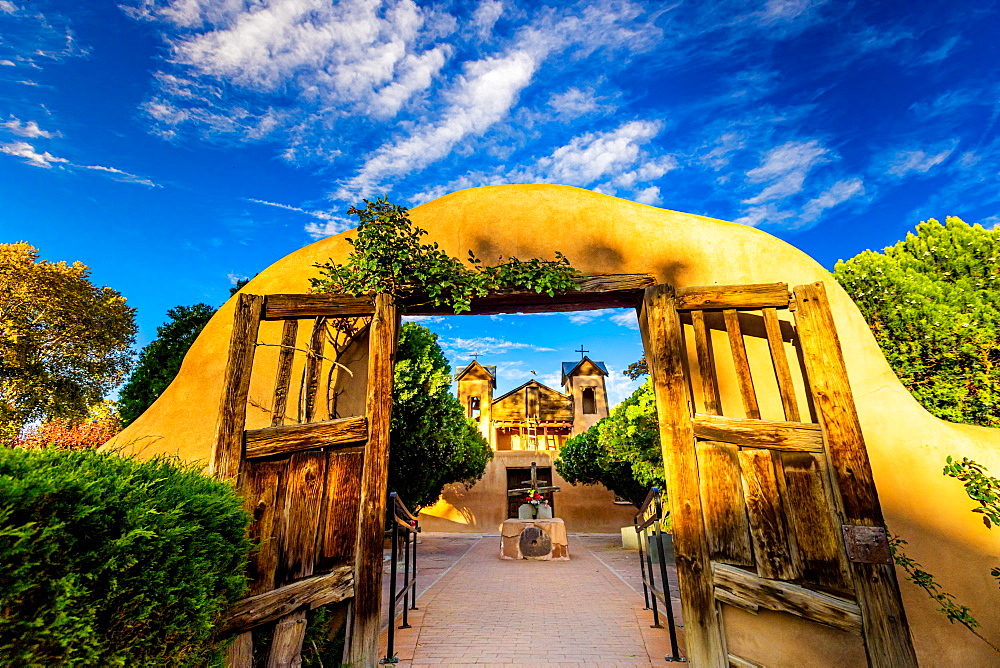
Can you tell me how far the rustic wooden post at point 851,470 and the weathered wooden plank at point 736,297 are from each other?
15 cm

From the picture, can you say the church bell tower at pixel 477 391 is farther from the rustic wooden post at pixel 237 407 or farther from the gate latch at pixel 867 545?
the gate latch at pixel 867 545

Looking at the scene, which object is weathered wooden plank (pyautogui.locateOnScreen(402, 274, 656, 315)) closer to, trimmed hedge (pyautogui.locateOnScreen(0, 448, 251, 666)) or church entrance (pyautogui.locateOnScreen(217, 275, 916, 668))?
church entrance (pyautogui.locateOnScreen(217, 275, 916, 668))

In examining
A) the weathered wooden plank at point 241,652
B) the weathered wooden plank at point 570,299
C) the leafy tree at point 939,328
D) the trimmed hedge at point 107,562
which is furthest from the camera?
the leafy tree at point 939,328

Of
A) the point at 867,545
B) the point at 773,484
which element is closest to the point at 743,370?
the point at 773,484

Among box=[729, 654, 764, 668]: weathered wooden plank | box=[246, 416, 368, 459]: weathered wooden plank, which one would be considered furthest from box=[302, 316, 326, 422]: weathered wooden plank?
box=[729, 654, 764, 668]: weathered wooden plank

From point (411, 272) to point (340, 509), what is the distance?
6.58 ft

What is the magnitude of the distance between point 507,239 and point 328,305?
188cm

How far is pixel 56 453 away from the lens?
6.36 feet

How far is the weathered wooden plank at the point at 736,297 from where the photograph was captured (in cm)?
389

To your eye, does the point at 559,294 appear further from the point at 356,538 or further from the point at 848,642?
the point at 848,642

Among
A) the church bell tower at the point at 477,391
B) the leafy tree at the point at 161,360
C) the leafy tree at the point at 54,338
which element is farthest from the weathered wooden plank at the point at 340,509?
the church bell tower at the point at 477,391

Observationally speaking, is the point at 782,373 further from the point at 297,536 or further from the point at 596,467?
the point at 596,467

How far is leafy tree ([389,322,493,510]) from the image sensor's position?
10.5 m

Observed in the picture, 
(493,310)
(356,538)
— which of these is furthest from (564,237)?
(356,538)
